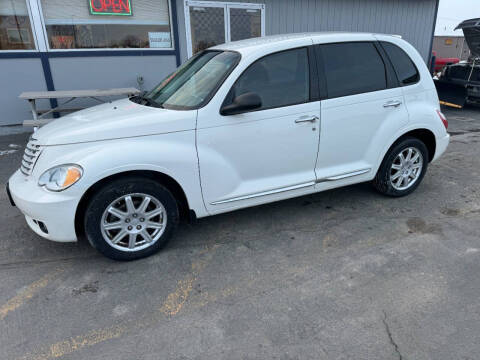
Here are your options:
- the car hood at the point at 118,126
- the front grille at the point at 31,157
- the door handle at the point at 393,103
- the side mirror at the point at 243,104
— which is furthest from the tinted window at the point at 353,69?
the front grille at the point at 31,157

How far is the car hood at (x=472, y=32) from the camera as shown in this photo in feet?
30.2

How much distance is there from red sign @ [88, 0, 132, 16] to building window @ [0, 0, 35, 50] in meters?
1.26

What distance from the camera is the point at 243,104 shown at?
3076 millimetres

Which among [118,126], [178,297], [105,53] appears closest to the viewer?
[178,297]

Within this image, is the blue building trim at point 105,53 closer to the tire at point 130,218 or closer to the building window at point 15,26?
the building window at point 15,26

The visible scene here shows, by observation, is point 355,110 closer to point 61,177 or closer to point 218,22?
point 61,177

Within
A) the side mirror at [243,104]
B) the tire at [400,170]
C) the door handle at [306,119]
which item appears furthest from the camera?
the tire at [400,170]

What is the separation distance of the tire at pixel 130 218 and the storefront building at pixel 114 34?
5.81 meters

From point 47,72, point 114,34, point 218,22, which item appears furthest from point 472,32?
point 47,72

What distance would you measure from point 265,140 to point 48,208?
1.88 meters

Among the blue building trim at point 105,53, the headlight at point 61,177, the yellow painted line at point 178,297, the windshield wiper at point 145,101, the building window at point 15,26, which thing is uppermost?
the building window at point 15,26

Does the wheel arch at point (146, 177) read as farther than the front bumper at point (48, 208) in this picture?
Yes

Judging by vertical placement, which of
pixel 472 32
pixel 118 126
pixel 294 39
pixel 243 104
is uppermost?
pixel 294 39

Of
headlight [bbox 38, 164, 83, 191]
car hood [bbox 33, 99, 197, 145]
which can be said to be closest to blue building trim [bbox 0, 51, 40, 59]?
car hood [bbox 33, 99, 197, 145]
